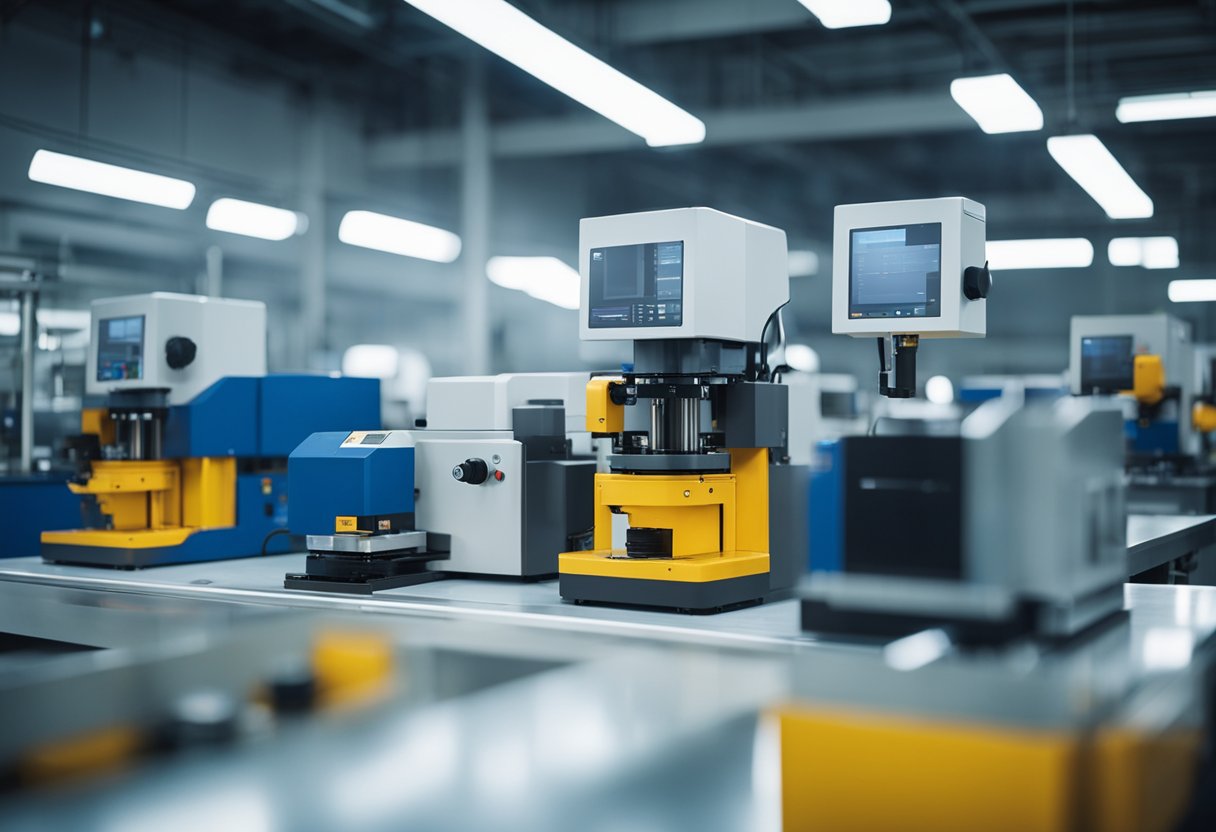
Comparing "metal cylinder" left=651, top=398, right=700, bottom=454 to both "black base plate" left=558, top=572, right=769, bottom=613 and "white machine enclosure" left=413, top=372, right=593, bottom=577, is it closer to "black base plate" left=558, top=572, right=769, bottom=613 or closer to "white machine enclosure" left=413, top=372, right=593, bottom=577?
"black base plate" left=558, top=572, right=769, bottom=613

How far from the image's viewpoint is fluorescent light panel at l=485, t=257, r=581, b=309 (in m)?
9.19

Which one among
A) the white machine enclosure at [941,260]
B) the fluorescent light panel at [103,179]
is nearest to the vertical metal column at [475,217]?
the fluorescent light panel at [103,179]

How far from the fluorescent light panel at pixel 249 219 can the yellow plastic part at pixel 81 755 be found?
5774 mm

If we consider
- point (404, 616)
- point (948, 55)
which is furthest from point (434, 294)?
point (404, 616)

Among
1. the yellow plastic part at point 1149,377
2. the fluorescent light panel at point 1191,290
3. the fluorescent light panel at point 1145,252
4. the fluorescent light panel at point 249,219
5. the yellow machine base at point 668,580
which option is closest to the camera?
the yellow machine base at point 668,580

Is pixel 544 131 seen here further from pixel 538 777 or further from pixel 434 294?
pixel 538 777

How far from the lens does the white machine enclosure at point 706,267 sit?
9.62 feet

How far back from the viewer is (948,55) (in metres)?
8.33

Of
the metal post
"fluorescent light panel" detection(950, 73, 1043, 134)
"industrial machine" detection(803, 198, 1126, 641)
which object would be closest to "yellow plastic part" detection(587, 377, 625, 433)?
"industrial machine" detection(803, 198, 1126, 641)

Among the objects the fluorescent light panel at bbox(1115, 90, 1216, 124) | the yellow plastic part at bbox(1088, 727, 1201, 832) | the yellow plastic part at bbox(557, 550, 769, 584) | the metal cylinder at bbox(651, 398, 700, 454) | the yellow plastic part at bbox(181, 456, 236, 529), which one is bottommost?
the yellow plastic part at bbox(1088, 727, 1201, 832)

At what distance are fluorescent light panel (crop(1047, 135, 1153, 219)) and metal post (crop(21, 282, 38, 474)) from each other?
186 inches

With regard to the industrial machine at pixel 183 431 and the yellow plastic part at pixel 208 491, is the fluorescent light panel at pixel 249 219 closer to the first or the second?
the industrial machine at pixel 183 431

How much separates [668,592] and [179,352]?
2.02m

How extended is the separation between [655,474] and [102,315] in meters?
2.30
